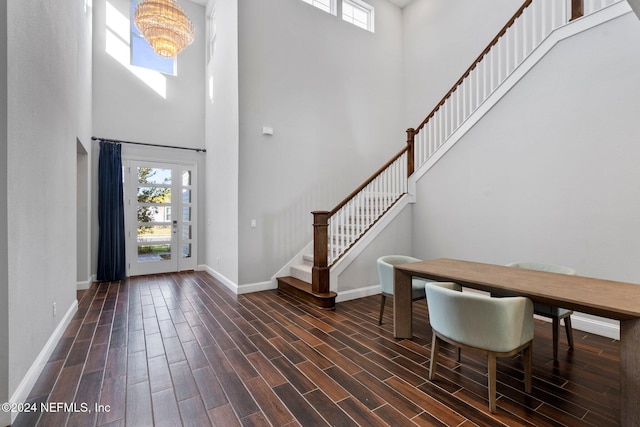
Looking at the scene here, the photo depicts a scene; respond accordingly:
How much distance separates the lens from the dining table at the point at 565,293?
1.65 m

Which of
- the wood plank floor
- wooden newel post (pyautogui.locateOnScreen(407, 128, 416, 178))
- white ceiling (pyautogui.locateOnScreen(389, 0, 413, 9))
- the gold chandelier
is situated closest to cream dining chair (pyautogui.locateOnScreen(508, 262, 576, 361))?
the wood plank floor

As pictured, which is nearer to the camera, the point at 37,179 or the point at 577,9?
the point at 37,179

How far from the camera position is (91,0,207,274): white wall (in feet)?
18.4

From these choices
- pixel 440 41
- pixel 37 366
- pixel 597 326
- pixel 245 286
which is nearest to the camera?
pixel 37 366

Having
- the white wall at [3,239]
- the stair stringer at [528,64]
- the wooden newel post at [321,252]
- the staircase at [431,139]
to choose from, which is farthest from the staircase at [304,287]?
the white wall at [3,239]

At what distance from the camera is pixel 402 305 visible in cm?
304

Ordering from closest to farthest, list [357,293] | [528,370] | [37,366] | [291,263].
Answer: [528,370] → [37,366] → [357,293] → [291,263]

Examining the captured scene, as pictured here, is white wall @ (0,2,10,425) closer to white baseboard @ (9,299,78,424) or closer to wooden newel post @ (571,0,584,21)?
white baseboard @ (9,299,78,424)

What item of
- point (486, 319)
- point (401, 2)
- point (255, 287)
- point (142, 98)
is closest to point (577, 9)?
point (486, 319)

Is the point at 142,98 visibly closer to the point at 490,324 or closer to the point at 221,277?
the point at 221,277

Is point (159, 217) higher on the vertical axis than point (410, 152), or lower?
lower

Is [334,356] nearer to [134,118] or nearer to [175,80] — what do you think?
[134,118]

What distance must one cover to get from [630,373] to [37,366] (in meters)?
4.00

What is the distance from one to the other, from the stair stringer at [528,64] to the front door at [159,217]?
15.5 ft
